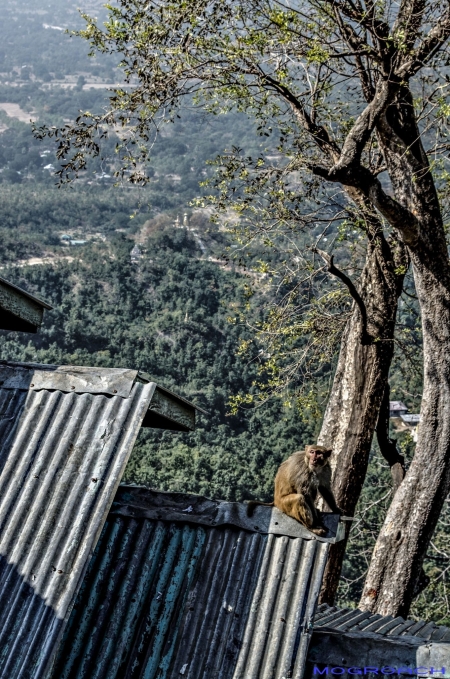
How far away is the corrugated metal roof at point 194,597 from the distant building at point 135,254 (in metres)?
36.1

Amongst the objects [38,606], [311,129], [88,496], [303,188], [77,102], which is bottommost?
[38,606]

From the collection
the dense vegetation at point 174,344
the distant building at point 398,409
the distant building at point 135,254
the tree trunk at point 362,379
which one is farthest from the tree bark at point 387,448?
the distant building at point 135,254

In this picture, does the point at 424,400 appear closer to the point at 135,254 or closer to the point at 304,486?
the point at 304,486

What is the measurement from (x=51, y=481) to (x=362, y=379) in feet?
14.5

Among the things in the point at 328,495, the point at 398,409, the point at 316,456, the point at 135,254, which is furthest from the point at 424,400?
the point at 135,254

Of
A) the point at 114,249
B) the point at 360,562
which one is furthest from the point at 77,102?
the point at 360,562

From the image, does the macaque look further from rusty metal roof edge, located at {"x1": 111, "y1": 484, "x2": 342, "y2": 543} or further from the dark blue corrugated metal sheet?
the dark blue corrugated metal sheet

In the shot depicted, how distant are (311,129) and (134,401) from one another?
13.7 feet

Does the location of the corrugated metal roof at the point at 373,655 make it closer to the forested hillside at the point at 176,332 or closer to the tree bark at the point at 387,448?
the tree bark at the point at 387,448

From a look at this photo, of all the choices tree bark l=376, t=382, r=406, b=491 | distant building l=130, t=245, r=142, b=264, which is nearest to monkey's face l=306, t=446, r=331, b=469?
tree bark l=376, t=382, r=406, b=491

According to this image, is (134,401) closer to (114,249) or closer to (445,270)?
(445,270)

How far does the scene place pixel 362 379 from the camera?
8.16 m

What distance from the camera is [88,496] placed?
422 centimetres

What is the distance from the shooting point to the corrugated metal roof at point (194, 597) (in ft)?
13.9
